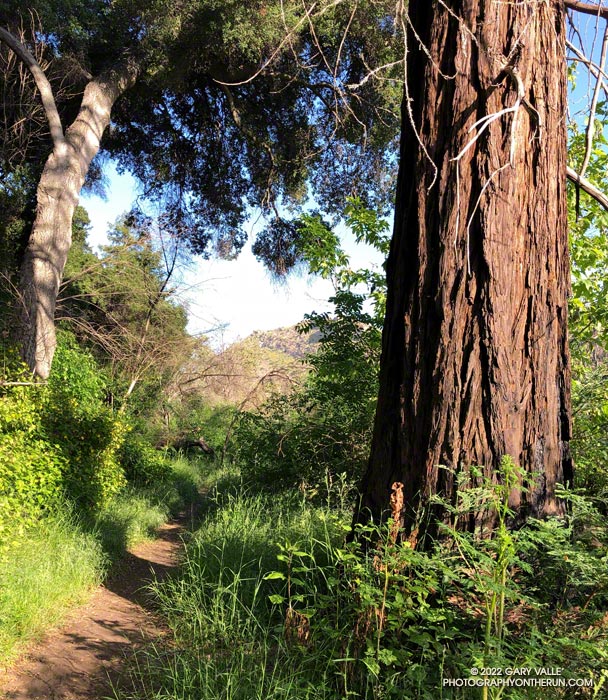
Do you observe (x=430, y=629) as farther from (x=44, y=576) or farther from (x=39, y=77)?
(x=39, y=77)

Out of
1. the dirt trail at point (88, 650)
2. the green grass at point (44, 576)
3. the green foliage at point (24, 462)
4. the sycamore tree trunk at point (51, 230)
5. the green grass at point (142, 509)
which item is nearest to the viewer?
the dirt trail at point (88, 650)

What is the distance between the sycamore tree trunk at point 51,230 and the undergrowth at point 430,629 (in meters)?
7.10

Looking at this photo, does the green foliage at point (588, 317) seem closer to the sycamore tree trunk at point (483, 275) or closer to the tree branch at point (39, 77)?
the sycamore tree trunk at point (483, 275)

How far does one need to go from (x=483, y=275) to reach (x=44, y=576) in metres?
4.15

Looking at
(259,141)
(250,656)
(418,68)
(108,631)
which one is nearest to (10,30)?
(259,141)

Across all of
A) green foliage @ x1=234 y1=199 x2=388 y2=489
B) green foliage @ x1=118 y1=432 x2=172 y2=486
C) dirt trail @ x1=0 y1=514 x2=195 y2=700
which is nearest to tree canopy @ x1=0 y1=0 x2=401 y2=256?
green foliage @ x1=234 y1=199 x2=388 y2=489

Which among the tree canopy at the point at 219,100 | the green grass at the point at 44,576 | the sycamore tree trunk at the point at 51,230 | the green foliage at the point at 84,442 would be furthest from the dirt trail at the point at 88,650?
the tree canopy at the point at 219,100

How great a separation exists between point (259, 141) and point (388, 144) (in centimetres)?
295

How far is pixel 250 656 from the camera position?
10.5 feet

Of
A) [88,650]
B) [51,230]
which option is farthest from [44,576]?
[51,230]

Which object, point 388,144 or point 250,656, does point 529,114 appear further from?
point 388,144

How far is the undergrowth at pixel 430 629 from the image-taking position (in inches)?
88.3

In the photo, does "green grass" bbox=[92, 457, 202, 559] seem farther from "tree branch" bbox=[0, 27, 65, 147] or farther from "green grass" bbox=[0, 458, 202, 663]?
"tree branch" bbox=[0, 27, 65, 147]

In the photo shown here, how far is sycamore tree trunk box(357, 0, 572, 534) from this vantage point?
2959mm
